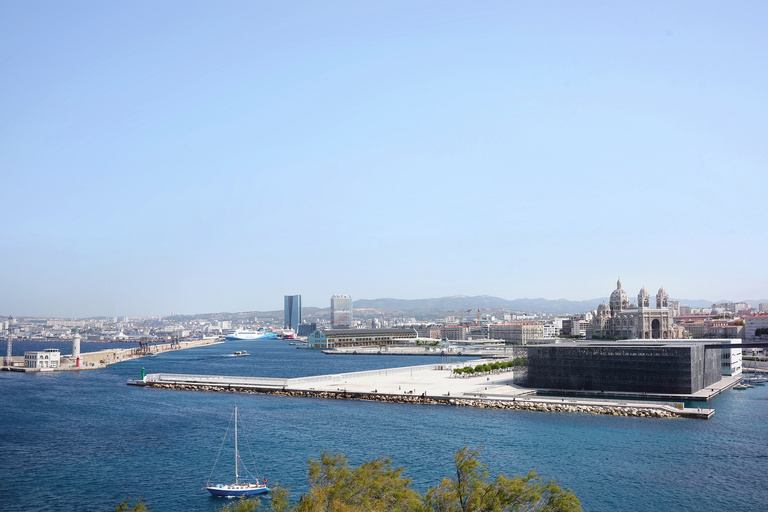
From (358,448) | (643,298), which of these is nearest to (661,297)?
(643,298)

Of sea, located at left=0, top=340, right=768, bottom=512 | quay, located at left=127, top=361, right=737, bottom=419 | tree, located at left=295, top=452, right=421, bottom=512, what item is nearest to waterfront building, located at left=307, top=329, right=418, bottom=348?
quay, located at left=127, top=361, right=737, bottom=419

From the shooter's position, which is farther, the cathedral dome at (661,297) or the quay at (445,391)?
the cathedral dome at (661,297)

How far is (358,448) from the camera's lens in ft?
113

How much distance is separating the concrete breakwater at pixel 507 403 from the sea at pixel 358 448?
4.60 ft

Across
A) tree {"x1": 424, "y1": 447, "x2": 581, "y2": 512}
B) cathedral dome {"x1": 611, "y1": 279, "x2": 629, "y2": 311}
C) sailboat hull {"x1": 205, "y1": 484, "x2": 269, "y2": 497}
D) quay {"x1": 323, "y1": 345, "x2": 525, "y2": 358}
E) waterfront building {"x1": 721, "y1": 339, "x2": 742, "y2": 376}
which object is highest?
cathedral dome {"x1": 611, "y1": 279, "x2": 629, "y2": 311}

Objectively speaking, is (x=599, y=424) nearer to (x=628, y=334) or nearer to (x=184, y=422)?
(x=184, y=422)

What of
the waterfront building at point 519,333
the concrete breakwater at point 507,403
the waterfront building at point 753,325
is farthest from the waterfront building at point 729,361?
the waterfront building at point 519,333

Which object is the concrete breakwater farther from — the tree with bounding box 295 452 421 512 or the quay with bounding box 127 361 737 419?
the tree with bounding box 295 452 421 512

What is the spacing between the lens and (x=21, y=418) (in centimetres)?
4581

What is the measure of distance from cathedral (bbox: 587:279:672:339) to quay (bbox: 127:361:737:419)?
2336 inches

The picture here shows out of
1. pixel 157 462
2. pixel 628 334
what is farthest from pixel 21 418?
pixel 628 334

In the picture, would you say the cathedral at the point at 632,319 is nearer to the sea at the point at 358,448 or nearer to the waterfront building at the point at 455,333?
the waterfront building at the point at 455,333

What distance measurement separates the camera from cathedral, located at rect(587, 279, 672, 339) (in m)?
122

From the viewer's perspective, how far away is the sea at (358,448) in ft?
89.2
